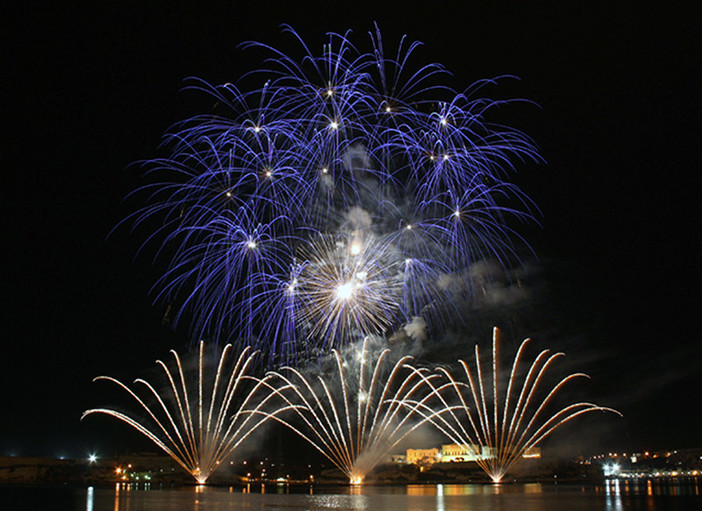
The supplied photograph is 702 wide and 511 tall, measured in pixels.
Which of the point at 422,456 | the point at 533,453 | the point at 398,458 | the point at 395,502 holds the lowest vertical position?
the point at 398,458

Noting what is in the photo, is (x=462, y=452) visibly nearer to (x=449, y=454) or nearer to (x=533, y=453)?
(x=449, y=454)

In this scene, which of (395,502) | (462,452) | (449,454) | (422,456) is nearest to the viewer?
(395,502)

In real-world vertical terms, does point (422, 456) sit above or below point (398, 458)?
above

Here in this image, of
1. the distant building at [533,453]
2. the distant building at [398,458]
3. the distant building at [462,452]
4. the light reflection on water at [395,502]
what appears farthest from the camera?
the distant building at [398,458]

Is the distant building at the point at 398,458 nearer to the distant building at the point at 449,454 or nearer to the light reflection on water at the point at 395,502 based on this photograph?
the distant building at the point at 449,454

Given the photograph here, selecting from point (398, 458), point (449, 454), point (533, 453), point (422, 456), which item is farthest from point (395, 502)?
point (533, 453)

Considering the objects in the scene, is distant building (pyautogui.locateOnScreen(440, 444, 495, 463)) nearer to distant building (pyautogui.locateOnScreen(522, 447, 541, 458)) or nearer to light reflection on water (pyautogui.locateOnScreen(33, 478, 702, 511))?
distant building (pyautogui.locateOnScreen(522, 447, 541, 458))

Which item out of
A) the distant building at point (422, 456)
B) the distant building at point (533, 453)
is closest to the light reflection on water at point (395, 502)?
the distant building at point (533, 453)

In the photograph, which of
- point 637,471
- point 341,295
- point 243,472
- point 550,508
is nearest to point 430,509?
point 550,508

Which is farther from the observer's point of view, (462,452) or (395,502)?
(462,452)

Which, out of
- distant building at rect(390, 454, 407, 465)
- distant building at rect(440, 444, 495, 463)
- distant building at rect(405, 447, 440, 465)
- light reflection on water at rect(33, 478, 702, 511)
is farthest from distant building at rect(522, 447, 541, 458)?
light reflection on water at rect(33, 478, 702, 511)

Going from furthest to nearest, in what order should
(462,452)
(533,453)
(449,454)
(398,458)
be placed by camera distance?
1. (398,458)
2. (449,454)
3. (533,453)
4. (462,452)

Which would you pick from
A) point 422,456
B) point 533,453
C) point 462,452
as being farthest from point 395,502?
point 533,453

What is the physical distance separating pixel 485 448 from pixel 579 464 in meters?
28.9
